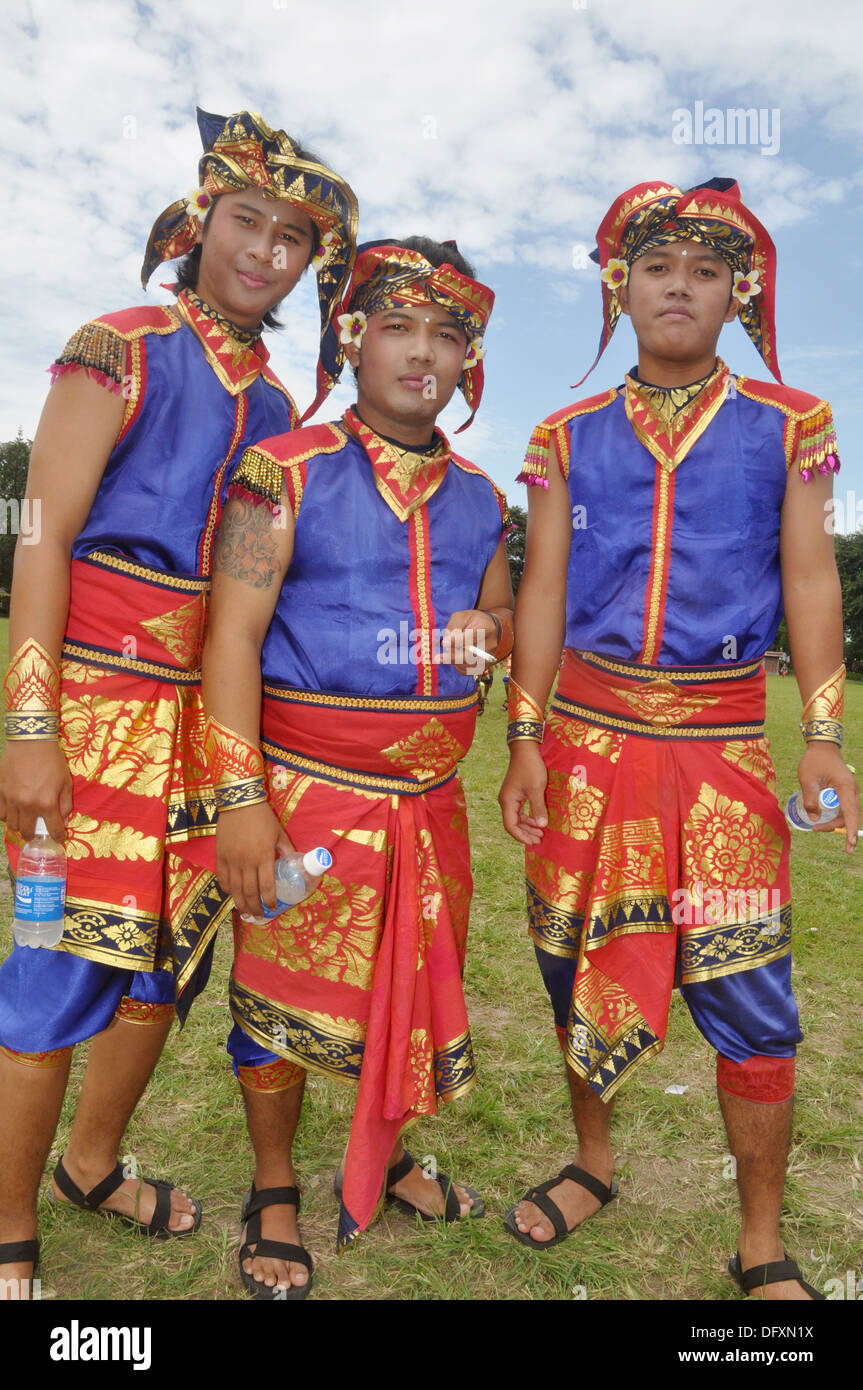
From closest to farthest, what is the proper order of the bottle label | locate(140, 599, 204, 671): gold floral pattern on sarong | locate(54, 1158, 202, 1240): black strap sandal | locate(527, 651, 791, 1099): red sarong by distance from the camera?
1. the bottle label
2. locate(140, 599, 204, 671): gold floral pattern on sarong
3. locate(527, 651, 791, 1099): red sarong
4. locate(54, 1158, 202, 1240): black strap sandal

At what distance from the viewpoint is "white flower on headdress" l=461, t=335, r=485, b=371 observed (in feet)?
9.33

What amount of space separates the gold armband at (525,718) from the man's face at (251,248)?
4.84ft

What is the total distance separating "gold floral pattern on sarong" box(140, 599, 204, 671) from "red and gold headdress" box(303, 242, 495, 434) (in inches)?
37.0

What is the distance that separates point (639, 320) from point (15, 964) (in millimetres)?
2714

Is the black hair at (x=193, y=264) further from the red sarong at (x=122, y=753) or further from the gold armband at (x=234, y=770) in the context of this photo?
the gold armband at (x=234, y=770)

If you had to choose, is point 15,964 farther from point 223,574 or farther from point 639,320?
point 639,320

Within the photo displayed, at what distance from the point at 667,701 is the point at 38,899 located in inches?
75.2

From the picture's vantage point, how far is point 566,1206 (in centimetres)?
312

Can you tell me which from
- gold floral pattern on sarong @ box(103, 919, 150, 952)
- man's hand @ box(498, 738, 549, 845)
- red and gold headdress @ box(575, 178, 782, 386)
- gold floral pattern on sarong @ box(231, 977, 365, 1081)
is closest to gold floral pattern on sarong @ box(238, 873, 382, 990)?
gold floral pattern on sarong @ box(231, 977, 365, 1081)

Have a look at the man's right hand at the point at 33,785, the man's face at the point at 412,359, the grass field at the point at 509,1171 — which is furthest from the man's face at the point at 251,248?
the grass field at the point at 509,1171

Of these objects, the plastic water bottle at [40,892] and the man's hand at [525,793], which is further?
the man's hand at [525,793]

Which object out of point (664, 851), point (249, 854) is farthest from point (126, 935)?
point (664, 851)

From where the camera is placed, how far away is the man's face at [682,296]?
2.71 meters

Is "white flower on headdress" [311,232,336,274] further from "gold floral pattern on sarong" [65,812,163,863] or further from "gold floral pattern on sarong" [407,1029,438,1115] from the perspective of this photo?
"gold floral pattern on sarong" [407,1029,438,1115]
